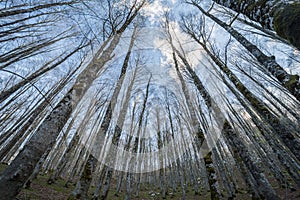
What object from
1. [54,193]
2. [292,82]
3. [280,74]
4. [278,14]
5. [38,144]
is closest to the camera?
[278,14]

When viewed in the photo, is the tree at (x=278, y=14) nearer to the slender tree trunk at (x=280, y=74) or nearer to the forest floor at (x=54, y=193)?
the slender tree trunk at (x=280, y=74)

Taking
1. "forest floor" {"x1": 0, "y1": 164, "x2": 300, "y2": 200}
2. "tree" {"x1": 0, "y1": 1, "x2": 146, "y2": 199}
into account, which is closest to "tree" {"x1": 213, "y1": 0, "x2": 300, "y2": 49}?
"tree" {"x1": 0, "y1": 1, "x2": 146, "y2": 199}

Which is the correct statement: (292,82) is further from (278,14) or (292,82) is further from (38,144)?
(38,144)

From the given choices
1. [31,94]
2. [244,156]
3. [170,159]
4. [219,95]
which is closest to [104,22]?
[244,156]

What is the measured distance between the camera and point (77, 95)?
389cm

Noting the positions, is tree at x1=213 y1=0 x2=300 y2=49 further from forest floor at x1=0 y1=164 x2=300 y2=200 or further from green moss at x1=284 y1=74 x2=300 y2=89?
forest floor at x1=0 y1=164 x2=300 y2=200

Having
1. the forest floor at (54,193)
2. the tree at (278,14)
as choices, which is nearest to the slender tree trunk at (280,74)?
the tree at (278,14)

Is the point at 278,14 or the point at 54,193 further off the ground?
the point at 54,193

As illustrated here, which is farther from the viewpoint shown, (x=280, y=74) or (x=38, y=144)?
(x=280, y=74)

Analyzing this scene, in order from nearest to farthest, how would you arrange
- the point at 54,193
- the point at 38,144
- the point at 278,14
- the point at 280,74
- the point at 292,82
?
the point at 278,14 → the point at 38,144 → the point at 292,82 → the point at 280,74 → the point at 54,193

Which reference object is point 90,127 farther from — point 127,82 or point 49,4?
point 49,4

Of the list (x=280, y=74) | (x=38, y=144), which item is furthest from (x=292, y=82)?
(x=38, y=144)

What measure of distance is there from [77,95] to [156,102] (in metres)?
12.0

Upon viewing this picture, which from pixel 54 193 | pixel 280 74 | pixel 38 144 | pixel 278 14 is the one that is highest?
pixel 280 74
